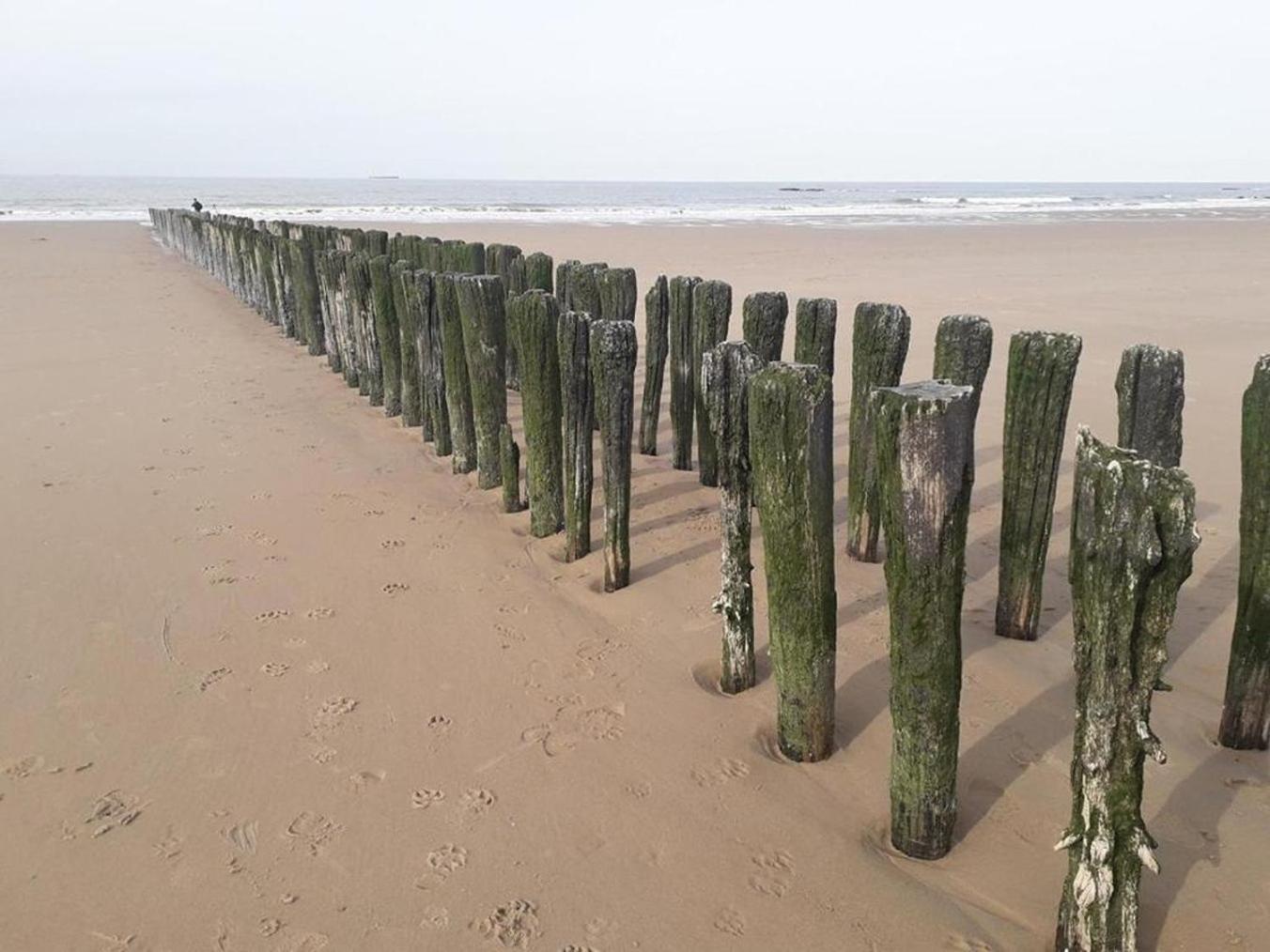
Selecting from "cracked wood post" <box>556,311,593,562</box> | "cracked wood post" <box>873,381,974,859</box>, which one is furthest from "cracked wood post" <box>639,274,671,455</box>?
"cracked wood post" <box>873,381,974,859</box>

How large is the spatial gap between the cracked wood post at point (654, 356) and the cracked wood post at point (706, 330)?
0.51 metres

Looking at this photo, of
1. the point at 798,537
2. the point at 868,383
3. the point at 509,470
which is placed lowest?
the point at 509,470

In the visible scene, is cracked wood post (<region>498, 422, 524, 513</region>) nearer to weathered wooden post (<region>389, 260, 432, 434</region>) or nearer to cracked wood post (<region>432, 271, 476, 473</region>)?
cracked wood post (<region>432, 271, 476, 473</region>)

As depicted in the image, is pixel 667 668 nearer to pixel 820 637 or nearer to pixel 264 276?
pixel 820 637

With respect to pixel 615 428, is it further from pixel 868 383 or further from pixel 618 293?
pixel 618 293

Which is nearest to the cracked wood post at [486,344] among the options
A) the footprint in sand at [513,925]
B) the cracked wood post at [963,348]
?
the cracked wood post at [963,348]

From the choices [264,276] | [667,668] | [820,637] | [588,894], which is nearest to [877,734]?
[820,637]

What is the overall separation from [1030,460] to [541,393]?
7.98 feet

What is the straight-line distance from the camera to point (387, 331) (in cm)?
746

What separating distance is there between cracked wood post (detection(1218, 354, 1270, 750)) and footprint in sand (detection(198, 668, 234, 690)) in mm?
3789

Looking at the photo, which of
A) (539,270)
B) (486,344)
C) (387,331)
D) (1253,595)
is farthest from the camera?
(539,270)

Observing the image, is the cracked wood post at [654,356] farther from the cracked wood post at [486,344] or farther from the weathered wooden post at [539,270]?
the weathered wooden post at [539,270]

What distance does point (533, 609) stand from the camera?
14.0 feet

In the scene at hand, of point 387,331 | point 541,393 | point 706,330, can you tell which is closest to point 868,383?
point 706,330
